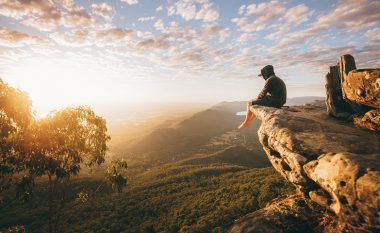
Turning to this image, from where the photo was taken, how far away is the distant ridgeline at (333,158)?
616cm

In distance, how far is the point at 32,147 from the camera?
14.5 meters

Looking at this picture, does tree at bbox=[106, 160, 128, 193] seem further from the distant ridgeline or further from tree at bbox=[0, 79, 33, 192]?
the distant ridgeline

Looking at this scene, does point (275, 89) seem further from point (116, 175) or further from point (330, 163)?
point (116, 175)

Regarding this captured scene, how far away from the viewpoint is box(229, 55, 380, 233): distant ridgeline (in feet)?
20.2

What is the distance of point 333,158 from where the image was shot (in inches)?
279

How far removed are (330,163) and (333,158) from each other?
17 centimetres

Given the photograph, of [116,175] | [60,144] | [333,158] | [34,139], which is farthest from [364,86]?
[34,139]

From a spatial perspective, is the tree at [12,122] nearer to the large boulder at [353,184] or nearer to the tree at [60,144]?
the tree at [60,144]

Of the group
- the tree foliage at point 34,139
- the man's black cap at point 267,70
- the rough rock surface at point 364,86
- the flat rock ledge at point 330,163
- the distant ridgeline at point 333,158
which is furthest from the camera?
the man's black cap at point 267,70

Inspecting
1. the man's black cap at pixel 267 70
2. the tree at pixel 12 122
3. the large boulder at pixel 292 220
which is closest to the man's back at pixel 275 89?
the man's black cap at pixel 267 70

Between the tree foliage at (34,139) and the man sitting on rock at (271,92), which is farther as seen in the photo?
the tree foliage at (34,139)

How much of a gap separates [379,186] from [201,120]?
187 m

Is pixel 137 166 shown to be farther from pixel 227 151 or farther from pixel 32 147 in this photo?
pixel 32 147

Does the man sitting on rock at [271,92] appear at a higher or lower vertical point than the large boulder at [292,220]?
higher
